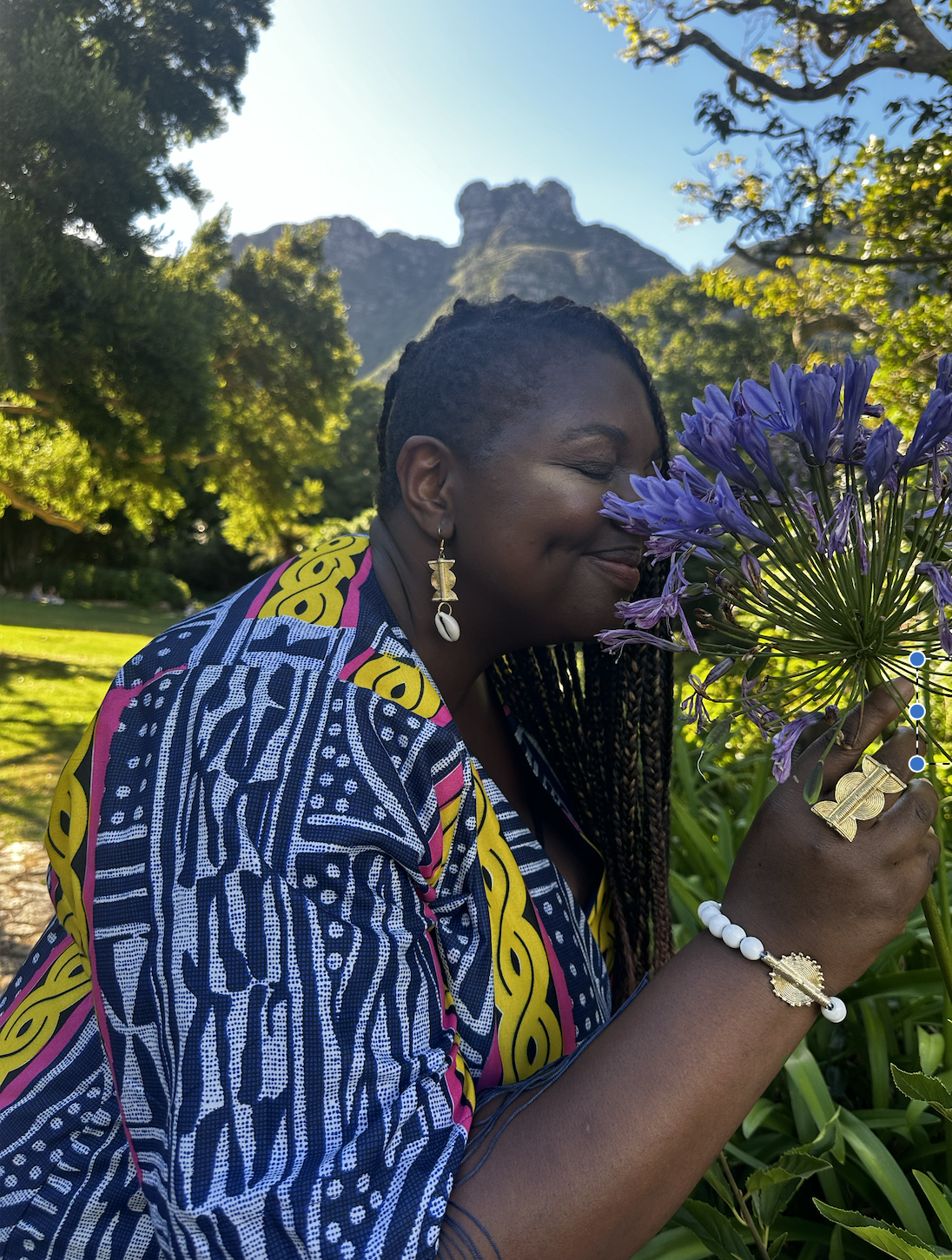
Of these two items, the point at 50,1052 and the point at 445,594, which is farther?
the point at 445,594

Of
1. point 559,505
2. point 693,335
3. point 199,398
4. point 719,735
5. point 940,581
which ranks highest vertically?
point 693,335

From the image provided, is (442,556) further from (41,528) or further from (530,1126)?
(41,528)

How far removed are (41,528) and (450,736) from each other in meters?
33.1

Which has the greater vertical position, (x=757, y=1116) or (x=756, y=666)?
(x=756, y=666)

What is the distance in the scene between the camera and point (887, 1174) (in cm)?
158

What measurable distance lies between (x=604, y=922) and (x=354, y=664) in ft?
3.28

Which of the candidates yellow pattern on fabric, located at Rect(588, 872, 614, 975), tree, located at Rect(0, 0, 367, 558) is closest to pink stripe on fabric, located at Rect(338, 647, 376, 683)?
yellow pattern on fabric, located at Rect(588, 872, 614, 975)

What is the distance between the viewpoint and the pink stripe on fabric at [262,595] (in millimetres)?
1437

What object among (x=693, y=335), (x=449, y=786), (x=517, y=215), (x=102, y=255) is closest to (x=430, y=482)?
(x=449, y=786)

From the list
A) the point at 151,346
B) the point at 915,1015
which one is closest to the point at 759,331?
the point at 151,346

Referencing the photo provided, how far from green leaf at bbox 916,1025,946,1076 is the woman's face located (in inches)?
44.8

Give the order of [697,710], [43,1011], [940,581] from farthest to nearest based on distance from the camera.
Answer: [43,1011], [697,710], [940,581]

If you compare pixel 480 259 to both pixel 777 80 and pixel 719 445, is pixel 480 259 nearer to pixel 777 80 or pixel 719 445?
pixel 777 80

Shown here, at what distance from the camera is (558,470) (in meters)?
1.54
